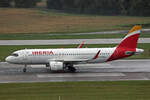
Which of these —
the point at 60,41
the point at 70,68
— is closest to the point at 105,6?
the point at 60,41

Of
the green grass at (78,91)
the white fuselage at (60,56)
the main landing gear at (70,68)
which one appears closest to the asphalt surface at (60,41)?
the main landing gear at (70,68)

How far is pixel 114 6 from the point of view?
411 feet

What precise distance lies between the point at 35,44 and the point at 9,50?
639cm

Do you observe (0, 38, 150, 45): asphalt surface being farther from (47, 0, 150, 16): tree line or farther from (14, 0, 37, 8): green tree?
(14, 0, 37, 8): green tree

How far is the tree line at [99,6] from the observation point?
350 feet

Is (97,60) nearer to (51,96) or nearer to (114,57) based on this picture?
(114,57)

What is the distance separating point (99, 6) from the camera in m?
126

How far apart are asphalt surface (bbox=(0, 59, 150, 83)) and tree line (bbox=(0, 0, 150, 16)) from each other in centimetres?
6074

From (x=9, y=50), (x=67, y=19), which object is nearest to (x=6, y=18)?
(x=67, y=19)

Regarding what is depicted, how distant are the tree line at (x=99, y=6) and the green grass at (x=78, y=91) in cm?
7148

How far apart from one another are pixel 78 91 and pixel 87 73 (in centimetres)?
910

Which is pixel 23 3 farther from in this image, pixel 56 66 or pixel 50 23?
pixel 56 66

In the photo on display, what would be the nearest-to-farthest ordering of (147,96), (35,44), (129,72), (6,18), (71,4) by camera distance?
(147,96)
(129,72)
(35,44)
(6,18)
(71,4)

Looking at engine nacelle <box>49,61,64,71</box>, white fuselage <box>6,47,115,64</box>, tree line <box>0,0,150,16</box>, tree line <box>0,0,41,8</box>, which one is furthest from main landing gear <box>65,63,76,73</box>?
tree line <box>0,0,41,8</box>
